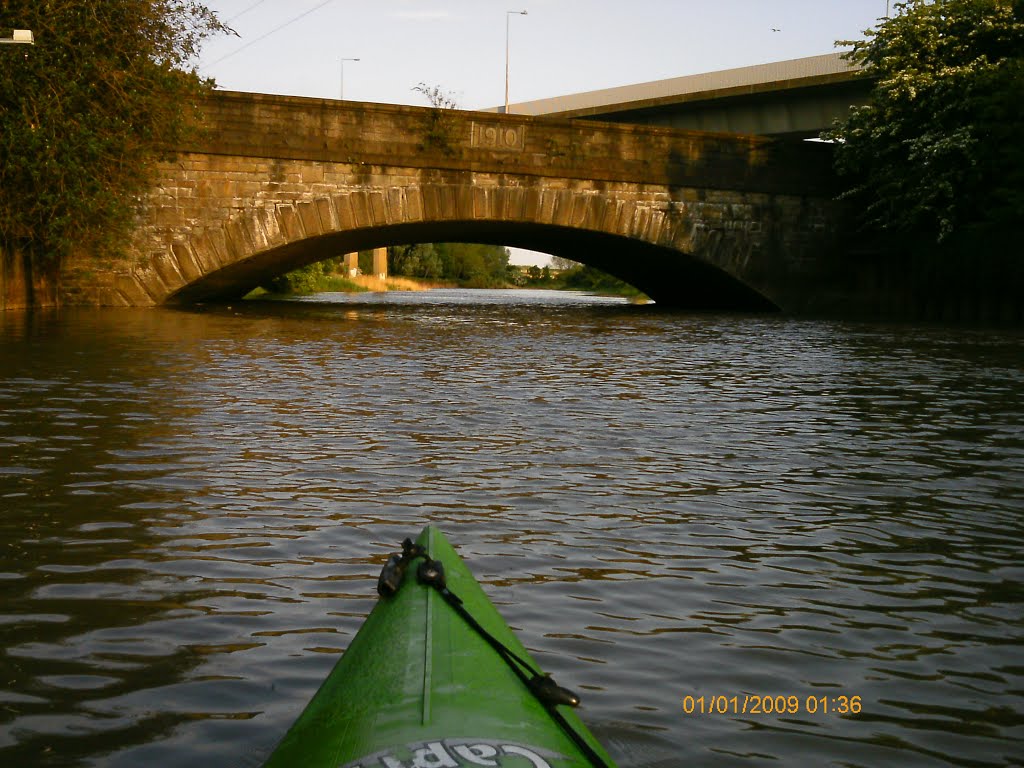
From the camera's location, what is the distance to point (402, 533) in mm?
4652

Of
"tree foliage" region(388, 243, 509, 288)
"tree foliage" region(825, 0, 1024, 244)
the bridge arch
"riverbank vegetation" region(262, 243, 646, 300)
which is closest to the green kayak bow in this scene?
the bridge arch

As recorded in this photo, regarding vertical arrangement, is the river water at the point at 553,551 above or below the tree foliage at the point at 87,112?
below

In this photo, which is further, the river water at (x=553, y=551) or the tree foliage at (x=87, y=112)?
the tree foliage at (x=87, y=112)

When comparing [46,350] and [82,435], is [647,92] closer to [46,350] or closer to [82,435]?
[46,350]

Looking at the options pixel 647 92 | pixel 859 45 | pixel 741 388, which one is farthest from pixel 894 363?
pixel 647 92

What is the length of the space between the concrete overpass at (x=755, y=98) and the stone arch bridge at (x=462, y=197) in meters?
6.04

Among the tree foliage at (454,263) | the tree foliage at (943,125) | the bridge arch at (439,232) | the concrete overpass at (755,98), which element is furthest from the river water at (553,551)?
the tree foliage at (454,263)

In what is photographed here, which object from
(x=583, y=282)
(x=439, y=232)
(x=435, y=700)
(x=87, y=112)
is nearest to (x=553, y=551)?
(x=435, y=700)

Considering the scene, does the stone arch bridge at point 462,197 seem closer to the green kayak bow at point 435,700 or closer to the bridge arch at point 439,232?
the bridge arch at point 439,232

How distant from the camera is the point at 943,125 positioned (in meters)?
22.9

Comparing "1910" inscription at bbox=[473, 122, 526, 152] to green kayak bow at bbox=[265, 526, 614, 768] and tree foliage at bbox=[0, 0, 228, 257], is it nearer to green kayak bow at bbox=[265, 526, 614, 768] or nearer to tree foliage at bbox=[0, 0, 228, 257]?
tree foliage at bbox=[0, 0, 228, 257]

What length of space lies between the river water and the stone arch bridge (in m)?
10.2

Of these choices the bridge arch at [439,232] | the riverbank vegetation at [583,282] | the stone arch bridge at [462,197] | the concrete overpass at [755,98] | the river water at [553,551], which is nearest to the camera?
the river water at [553,551]

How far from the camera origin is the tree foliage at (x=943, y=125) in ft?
70.0
